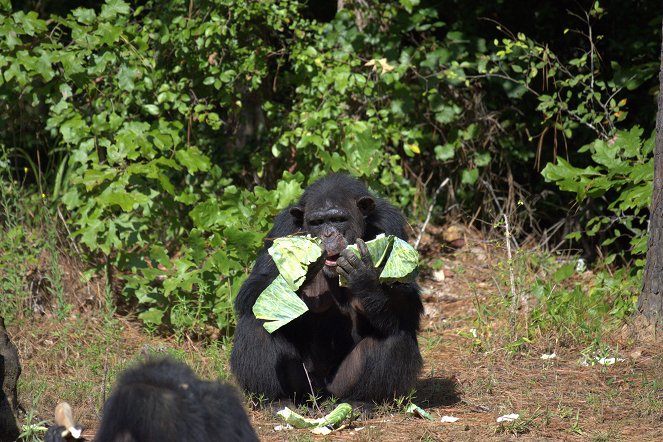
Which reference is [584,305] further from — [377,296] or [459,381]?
[377,296]

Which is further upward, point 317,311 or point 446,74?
point 446,74

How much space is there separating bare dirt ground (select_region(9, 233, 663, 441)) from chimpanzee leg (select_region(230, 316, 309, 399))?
7.3 inches

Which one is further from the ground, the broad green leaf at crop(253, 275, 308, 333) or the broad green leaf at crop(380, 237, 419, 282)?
the broad green leaf at crop(380, 237, 419, 282)

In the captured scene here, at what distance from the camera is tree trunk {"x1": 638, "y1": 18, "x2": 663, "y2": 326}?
7.02 m

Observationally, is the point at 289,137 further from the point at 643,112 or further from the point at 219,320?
the point at 643,112

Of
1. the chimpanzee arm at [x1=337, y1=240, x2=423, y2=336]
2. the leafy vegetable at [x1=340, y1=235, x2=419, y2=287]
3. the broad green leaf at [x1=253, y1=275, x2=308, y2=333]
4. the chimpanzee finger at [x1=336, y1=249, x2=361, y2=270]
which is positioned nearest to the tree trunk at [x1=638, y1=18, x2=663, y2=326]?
the chimpanzee arm at [x1=337, y1=240, x2=423, y2=336]

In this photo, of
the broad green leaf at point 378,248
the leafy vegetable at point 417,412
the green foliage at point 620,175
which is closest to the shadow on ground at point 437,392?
the leafy vegetable at point 417,412

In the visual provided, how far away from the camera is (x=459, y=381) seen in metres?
6.74

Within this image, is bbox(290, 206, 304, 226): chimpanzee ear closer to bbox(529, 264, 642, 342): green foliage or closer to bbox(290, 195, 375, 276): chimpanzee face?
bbox(290, 195, 375, 276): chimpanzee face


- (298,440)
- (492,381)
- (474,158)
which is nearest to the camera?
(298,440)

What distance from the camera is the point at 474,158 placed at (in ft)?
32.6

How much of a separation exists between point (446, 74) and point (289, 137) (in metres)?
1.67

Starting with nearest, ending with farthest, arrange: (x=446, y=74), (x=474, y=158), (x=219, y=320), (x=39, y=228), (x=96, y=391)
Answer: (x=96, y=391) → (x=219, y=320) → (x=39, y=228) → (x=446, y=74) → (x=474, y=158)

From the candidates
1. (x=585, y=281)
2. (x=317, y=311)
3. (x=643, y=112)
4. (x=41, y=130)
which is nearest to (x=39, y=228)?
(x=41, y=130)
